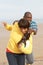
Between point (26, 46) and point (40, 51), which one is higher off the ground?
point (26, 46)

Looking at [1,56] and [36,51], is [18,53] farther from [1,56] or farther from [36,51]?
[36,51]

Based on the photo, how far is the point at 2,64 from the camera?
9.17 metres

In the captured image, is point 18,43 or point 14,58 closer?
point 18,43

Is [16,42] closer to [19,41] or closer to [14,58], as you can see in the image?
[19,41]

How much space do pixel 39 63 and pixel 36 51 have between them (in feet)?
8.76

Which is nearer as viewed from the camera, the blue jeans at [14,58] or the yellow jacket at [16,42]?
the yellow jacket at [16,42]

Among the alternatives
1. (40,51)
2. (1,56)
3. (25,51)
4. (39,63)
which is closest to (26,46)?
(25,51)

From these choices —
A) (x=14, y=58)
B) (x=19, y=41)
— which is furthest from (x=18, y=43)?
(x=14, y=58)

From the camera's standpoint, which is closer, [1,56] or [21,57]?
[21,57]

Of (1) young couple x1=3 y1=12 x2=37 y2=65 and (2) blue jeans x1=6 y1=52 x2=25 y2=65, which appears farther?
(2) blue jeans x1=6 y1=52 x2=25 y2=65

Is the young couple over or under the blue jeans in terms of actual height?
over

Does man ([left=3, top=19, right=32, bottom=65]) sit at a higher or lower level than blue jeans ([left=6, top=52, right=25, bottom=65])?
higher

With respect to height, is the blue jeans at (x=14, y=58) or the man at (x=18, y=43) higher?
the man at (x=18, y=43)

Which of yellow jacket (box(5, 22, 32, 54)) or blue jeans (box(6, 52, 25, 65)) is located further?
blue jeans (box(6, 52, 25, 65))
